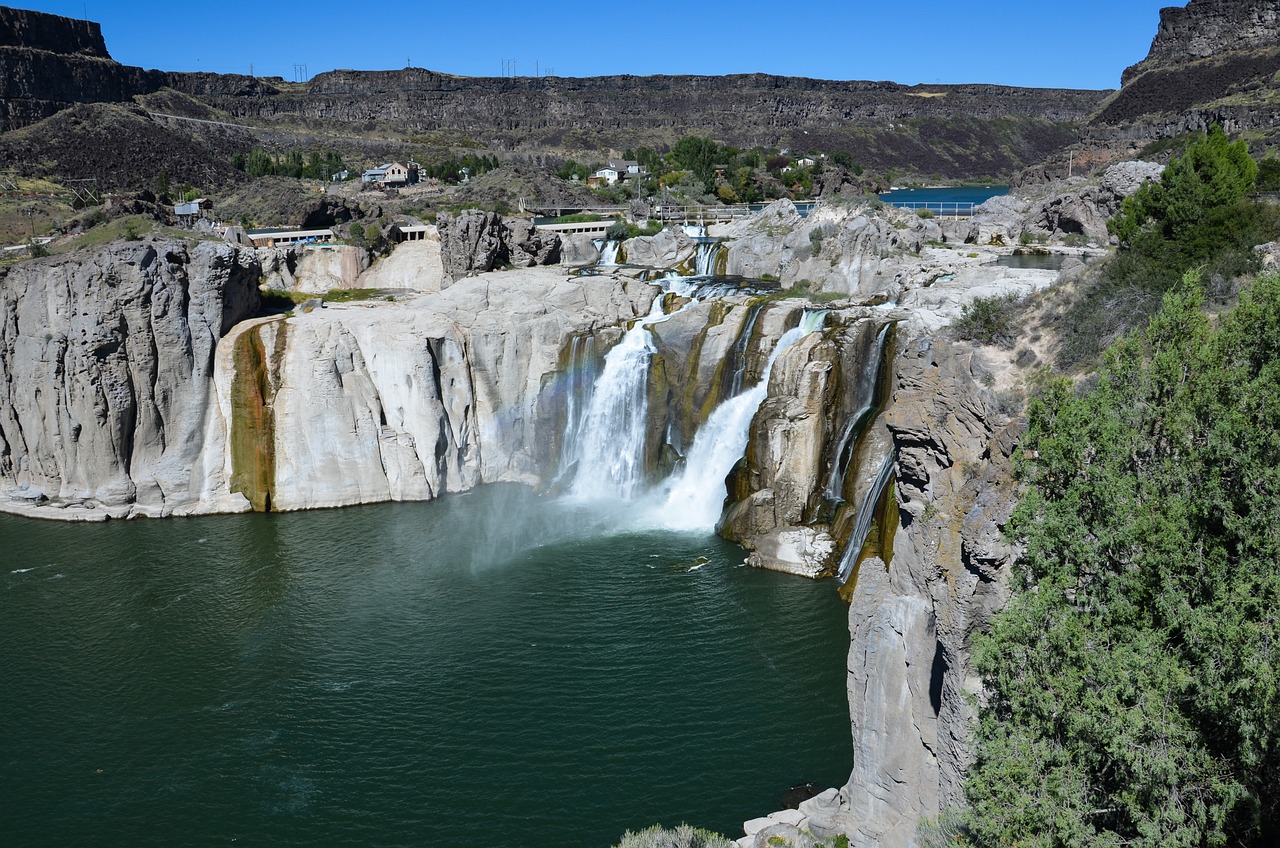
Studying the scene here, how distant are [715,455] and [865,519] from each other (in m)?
7.09

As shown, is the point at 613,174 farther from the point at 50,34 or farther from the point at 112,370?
the point at 50,34

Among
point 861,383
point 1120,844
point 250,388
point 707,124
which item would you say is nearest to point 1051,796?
point 1120,844

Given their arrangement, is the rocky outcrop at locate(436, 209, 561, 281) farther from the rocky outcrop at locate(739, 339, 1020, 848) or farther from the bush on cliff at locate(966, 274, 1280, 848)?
the bush on cliff at locate(966, 274, 1280, 848)

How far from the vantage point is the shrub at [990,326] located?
65.0 ft

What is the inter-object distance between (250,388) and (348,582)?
37.1 feet

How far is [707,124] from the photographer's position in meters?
158

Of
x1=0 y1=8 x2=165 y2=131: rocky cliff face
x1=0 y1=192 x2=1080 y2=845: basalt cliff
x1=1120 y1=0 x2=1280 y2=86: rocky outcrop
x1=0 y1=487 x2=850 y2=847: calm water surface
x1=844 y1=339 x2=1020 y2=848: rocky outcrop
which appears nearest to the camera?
x1=844 y1=339 x2=1020 y2=848: rocky outcrop

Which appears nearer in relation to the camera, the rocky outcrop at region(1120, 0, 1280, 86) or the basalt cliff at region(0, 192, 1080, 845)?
the basalt cliff at region(0, 192, 1080, 845)

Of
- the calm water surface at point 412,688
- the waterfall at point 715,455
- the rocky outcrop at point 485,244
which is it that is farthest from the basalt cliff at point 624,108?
the calm water surface at point 412,688

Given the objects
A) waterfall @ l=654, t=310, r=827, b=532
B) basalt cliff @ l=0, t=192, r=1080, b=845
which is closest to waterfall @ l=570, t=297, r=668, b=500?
basalt cliff @ l=0, t=192, r=1080, b=845

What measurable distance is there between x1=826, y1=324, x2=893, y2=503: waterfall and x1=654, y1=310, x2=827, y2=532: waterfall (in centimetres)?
302

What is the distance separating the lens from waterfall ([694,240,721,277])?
4747 cm

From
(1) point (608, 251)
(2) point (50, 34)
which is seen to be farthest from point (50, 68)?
(1) point (608, 251)

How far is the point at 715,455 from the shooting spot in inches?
1328
